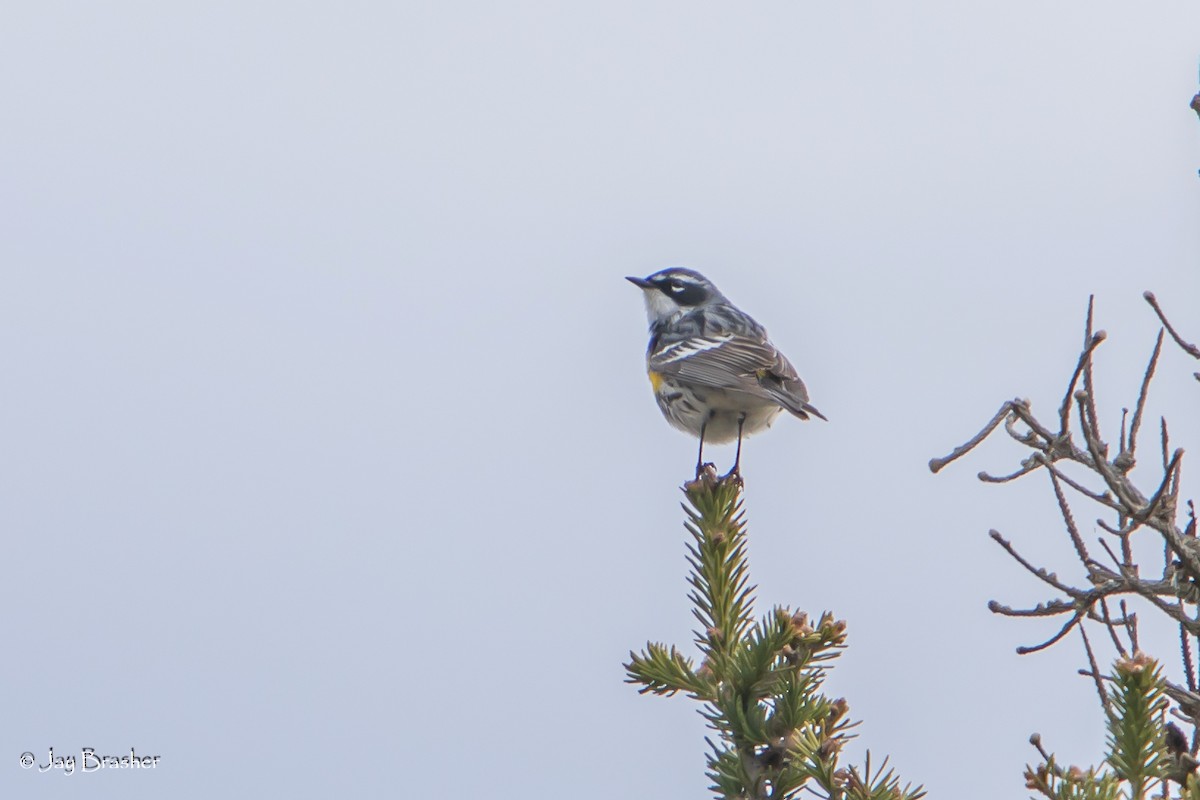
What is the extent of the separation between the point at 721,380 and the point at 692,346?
34.7 inches

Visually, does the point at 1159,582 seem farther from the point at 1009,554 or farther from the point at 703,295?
the point at 703,295

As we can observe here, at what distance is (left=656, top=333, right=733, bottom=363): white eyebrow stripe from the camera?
850cm

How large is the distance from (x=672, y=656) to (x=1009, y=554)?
3.07ft

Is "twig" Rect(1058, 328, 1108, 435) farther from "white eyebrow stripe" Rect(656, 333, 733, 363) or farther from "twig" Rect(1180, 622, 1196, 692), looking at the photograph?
"white eyebrow stripe" Rect(656, 333, 733, 363)

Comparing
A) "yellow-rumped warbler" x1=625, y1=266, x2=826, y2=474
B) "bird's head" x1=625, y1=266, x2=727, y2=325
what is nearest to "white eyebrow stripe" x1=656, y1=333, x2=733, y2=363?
"yellow-rumped warbler" x1=625, y1=266, x2=826, y2=474

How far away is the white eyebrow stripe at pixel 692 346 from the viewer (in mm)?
8500

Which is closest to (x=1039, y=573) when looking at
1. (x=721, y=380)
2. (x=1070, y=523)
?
(x=1070, y=523)

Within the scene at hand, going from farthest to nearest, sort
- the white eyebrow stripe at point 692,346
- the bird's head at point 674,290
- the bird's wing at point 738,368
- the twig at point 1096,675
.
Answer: the bird's head at point 674,290 → the white eyebrow stripe at point 692,346 → the bird's wing at point 738,368 → the twig at point 1096,675

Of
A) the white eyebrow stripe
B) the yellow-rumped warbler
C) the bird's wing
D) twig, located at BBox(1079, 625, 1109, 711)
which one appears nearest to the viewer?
twig, located at BBox(1079, 625, 1109, 711)

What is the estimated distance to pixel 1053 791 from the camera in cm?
280

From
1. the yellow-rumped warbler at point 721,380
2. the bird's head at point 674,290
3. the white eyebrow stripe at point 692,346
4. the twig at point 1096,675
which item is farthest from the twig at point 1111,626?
the bird's head at point 674,290

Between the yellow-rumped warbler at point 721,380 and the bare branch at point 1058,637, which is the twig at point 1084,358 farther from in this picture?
the yellow-rumped warbler at point 721,380

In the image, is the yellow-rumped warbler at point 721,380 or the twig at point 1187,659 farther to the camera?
the yellow-rumped warbler at point 721,380

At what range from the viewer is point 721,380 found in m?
7.85
